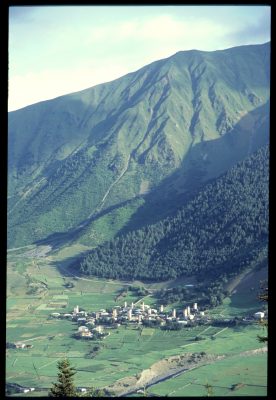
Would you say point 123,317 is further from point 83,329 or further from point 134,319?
point 83,329

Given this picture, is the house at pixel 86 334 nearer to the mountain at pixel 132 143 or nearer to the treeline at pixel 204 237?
the treeline at pixel 204 237

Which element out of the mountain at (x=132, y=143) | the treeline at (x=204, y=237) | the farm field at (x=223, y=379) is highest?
the mountain at (x=132, y=143)

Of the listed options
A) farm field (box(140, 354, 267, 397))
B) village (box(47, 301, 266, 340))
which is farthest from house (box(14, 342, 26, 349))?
farm field (box(140, 354, 267, 397))

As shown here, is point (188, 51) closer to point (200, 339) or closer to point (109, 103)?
point (109, 103)

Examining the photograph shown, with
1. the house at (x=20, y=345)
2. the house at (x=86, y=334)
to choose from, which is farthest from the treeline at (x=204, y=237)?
the house at (x=20, y=345)

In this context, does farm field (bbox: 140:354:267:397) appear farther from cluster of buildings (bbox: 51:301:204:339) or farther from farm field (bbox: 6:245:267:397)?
cluster of buildings (bbox: 51:301:204:339)
